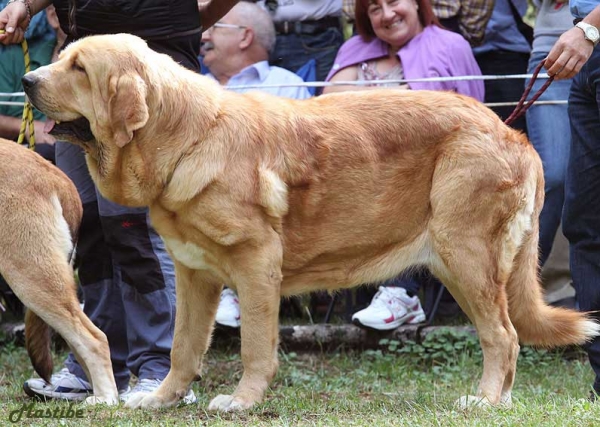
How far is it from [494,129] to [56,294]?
2405mm

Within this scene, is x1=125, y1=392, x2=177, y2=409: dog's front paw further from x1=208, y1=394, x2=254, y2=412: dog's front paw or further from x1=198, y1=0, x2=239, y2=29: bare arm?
x1=198, y1=0, x2=239, y2=29: bare arm

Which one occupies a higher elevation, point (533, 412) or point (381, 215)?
point (381, 215)

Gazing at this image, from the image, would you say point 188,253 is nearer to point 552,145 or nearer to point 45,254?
point 45,254

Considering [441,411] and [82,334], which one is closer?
[441,411]

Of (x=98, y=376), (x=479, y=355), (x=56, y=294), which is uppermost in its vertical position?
(x=56, y=294)

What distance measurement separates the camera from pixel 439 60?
7.31 metres

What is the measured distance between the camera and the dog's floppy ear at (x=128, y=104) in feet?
14.7

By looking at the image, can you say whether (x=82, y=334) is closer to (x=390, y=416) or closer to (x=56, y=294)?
(x=56, y=294)

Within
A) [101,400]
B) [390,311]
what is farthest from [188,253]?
[390,311]

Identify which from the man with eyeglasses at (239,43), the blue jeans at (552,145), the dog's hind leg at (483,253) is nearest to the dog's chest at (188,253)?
the dog's hind leg at (483,253)

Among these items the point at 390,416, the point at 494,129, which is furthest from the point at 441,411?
the point at 494,129

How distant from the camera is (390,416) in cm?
462

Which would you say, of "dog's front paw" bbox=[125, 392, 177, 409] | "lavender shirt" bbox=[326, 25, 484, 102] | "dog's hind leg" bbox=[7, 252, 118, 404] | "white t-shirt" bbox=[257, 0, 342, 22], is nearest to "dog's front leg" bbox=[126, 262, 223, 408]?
"dog's front paw" bbox=[125, 392, 177, 409]

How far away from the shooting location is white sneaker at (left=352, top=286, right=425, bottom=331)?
7.30 meters
